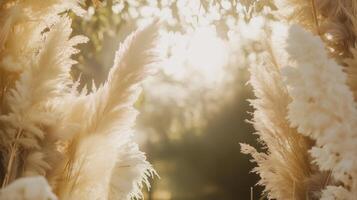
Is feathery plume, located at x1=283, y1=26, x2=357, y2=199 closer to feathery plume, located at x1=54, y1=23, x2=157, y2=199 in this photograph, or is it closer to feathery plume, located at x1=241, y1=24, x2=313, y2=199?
feathery plume, located at x1=54, y1=23, x2=157, y2=199

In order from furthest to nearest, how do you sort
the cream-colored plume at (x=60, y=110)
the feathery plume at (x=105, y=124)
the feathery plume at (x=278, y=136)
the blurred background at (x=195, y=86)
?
the blurred background at (x=195, y=86) → the feathery plume at (x=278, y=136) → the feathery plume at (x=105, y=124) → the cream-colored plume at (x=60, y=110)

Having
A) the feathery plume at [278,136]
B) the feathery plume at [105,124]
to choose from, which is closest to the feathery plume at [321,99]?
the feathery plume at [105,124]

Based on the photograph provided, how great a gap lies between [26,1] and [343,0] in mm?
1346

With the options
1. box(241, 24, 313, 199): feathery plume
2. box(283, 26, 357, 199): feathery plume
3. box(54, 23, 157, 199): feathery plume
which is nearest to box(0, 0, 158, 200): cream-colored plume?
box(54, 23, 157, 199): feathery plume

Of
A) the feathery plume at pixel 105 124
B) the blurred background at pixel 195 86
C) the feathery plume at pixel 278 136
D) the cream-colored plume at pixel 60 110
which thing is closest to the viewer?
the cream-colored plume at pixel 60 110

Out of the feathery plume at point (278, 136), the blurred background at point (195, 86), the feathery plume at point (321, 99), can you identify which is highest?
the blurred background at point (195, 86)

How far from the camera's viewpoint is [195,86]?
117 ft

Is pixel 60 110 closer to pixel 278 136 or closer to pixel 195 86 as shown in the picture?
pixel 278 136

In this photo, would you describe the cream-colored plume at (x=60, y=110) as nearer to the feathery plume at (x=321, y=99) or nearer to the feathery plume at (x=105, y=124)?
the feathery plume at (x=105, y=124)

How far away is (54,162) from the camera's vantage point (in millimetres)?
2143

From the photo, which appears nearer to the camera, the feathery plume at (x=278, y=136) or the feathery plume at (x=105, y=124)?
the feathery plume at (x=105, y=124)

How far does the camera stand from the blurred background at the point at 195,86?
22.5ft

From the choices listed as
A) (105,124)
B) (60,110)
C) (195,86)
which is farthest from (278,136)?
(195,86)

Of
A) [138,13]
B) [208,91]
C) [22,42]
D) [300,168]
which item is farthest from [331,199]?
[208,91]
